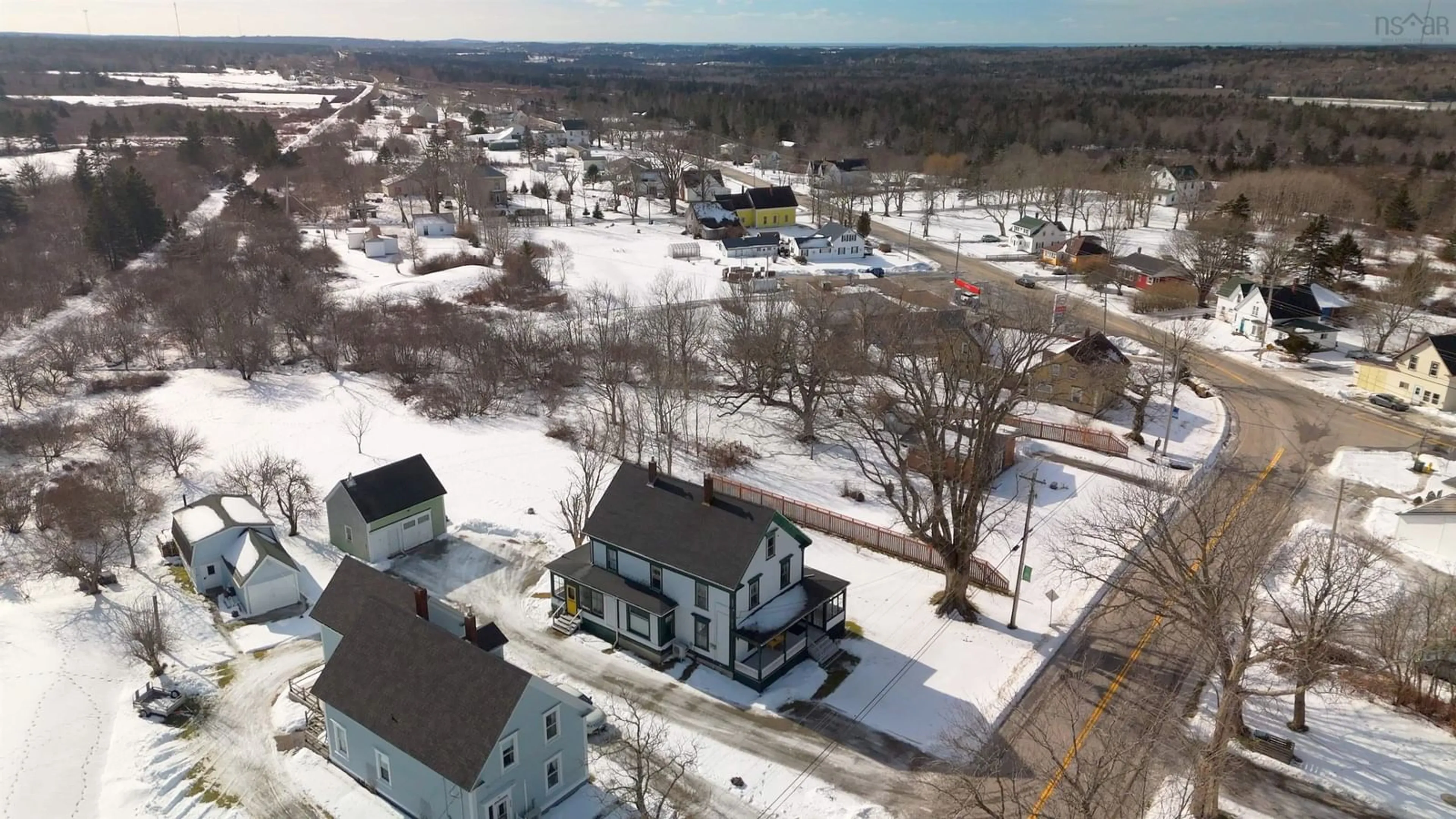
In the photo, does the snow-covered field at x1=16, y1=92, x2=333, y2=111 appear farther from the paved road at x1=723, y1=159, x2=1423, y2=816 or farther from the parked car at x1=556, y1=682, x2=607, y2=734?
the parked car at x1=556, y1=682, x2=607, y2=734

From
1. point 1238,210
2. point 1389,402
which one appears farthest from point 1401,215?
point 1389,402

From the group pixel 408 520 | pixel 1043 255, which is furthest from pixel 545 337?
pixel 1043 255

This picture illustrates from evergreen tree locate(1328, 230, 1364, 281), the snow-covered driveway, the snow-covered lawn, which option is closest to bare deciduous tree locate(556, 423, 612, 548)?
the snow-covered driveway

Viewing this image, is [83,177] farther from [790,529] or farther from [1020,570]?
[1020,570]

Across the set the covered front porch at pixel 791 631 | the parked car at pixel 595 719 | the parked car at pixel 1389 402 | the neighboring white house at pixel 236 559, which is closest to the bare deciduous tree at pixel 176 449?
the neighboring white house at pixel 236 559

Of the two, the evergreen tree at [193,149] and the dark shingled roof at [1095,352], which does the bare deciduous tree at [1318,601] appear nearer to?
the dark shingled roof at [1095,352]

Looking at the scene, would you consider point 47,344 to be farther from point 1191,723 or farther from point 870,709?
point 1191,723

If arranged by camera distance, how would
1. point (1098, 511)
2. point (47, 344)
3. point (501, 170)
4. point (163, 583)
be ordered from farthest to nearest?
point (501, 170), point (47, 344), point (1098, 511), point (163, 583)
